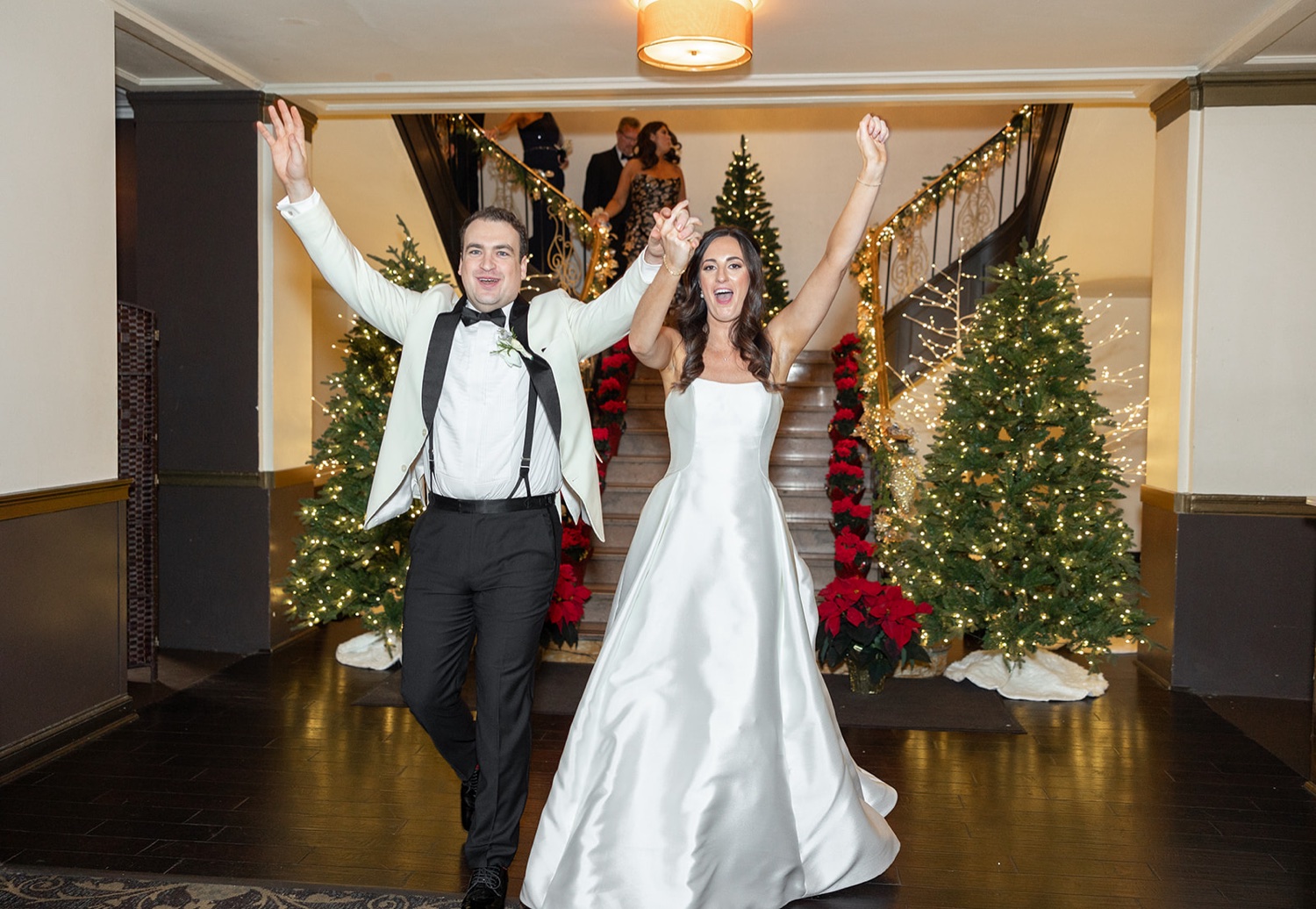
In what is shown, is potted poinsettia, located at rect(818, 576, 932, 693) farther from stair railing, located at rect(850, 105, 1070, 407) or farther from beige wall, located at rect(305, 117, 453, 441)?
beige wall, located at rect(305, 117, 453, 441)

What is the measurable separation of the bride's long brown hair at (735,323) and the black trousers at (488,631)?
693mm

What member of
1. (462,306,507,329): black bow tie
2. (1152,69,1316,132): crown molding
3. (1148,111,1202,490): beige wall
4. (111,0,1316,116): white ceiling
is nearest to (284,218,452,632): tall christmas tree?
(111,0,1316,116): white ceiling

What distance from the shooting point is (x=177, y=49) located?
19.0 feet

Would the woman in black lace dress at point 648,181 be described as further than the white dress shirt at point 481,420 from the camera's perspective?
Yes

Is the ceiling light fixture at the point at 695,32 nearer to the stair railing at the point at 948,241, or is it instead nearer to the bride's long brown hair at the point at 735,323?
the bride's long brown hair at the point at 735,323

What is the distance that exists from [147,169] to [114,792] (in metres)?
4.06

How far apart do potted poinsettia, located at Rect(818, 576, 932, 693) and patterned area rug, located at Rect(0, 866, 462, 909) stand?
2.85 meters

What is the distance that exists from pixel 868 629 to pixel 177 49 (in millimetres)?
4739

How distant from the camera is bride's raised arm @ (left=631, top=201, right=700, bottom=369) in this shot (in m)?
3.06

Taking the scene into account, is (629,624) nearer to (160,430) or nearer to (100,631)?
(100,631)

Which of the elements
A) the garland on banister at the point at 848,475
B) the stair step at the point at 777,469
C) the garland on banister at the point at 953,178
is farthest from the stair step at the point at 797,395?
the garland on banister at the point at 953,178

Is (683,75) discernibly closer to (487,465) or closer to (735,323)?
(735,323)

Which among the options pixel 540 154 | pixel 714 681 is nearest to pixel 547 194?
pixel 540 154

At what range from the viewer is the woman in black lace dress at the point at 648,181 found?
32.9ft
